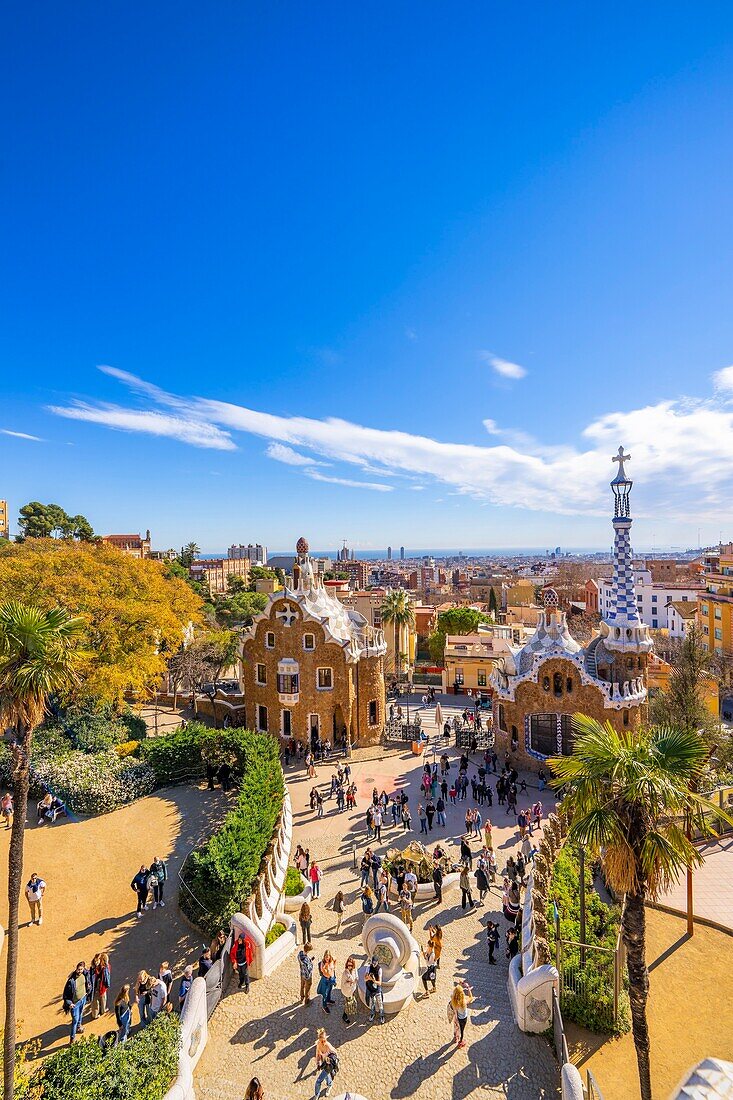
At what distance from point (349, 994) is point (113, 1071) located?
16.5 feet

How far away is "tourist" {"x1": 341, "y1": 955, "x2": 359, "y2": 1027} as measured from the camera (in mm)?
11805

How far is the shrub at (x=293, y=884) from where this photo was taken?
1666 cm

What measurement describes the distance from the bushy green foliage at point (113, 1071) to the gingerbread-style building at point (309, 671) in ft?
71.5

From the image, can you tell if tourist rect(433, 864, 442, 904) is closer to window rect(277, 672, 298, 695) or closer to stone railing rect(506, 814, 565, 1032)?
stone railing rect(506, 814, 565, 1032)

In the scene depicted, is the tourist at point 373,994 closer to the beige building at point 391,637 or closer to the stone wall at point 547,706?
the stone wall at point 547,706

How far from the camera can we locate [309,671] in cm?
3147

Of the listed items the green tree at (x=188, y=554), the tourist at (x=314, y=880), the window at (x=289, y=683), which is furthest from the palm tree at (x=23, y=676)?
the green tree at (x=188, y=554)

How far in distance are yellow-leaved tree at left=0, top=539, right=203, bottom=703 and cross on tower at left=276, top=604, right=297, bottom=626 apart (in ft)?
19.8

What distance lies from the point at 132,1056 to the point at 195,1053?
216cm

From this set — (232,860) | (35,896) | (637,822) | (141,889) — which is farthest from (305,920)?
(637,822)

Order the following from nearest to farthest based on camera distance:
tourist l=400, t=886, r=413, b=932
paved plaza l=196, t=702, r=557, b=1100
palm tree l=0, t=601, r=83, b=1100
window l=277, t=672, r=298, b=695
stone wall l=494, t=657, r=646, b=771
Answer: palm tree l=0, t=601, r=83, b=1100 < paved plaza l=196, t=702, r=557, b=1100 < tourist l=400, t=886, r=413, b=932 < stone wall l=494, t=657, r=646, b=771 < window l=277, t=672, r=298, b=695

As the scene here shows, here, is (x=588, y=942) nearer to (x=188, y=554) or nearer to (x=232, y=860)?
(x=232, y=860)

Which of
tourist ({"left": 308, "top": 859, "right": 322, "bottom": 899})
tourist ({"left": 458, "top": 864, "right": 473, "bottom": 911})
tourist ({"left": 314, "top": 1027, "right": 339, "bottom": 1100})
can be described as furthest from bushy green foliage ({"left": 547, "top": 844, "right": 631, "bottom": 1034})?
tourist ({"left": 308, "top": 859, "right": 322, "bottom": 899})

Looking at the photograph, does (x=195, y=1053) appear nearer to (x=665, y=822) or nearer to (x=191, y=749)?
(x=665, y=822)
